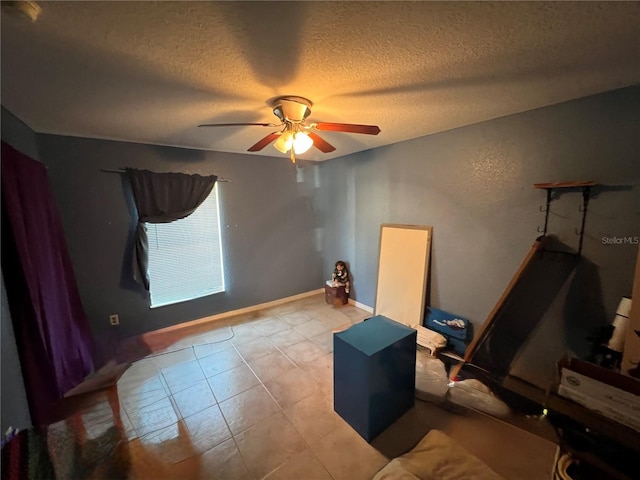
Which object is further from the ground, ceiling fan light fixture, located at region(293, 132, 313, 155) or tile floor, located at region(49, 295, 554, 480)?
ceiling fan light fixture, located at region(293, 132, 313, 155)

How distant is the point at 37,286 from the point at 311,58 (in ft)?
7.69

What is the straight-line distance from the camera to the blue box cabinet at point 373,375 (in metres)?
1.65

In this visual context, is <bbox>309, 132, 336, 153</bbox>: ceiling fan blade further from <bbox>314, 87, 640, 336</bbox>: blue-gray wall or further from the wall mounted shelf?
the wall mounted shelf

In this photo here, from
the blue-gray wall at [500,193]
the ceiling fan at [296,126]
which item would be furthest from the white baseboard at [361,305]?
the ceiling fan at [296,126]

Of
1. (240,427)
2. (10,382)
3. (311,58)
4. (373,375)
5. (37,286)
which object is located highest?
(311,58)

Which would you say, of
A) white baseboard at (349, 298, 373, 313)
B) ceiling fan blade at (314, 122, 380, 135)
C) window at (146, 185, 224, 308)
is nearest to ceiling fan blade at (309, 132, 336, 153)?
ceiling fan blade at (314, 122, 380, 135)

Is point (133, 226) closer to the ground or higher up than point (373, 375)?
higher up

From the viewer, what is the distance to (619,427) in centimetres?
139

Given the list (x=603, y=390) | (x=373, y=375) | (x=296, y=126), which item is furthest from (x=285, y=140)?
(x=603, y=390)

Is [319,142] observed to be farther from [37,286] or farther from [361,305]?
[361,305]

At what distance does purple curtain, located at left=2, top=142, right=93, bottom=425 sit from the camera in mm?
1584

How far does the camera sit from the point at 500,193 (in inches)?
91.5

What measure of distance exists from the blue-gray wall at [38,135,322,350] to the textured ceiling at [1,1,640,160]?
0.68m

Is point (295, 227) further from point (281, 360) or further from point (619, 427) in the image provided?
point (619, 427)
